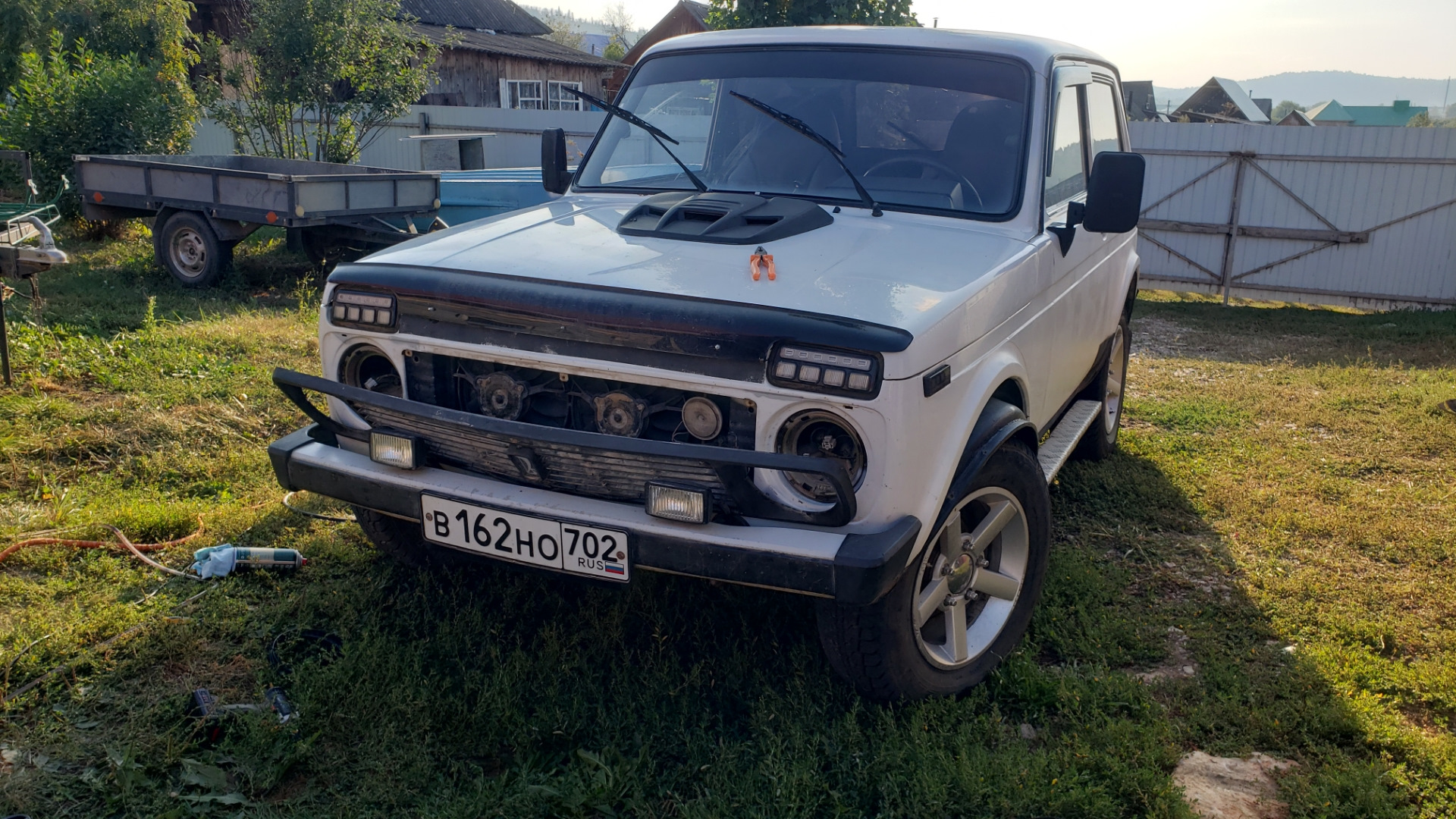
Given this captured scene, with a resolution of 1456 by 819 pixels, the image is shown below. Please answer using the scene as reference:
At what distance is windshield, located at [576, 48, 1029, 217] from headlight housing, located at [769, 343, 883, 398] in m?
1.31

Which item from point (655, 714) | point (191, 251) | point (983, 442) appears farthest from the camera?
point (191, 251)

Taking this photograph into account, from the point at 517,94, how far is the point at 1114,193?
84.0ft

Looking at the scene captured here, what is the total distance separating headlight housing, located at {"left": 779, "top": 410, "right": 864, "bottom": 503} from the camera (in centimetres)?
251

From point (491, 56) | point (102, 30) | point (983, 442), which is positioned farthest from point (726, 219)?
point (491, 56)

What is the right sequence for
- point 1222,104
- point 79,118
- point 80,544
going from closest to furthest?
point 80,544
point 79,118
point 1222,104

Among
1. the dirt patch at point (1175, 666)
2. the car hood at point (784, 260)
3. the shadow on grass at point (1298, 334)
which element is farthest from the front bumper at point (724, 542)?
the shadow on grass at point (1298, 334)

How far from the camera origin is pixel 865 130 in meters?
3.70

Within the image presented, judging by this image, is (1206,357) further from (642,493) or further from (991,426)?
(642,493)

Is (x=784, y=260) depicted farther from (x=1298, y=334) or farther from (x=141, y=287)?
(x=1298, y=334)

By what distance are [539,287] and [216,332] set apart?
5405 mm

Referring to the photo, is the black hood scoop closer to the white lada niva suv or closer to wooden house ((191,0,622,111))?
→ the white lada niva suv

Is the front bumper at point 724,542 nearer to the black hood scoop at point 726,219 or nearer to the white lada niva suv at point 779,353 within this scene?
the white lada niva suv at point 779,353

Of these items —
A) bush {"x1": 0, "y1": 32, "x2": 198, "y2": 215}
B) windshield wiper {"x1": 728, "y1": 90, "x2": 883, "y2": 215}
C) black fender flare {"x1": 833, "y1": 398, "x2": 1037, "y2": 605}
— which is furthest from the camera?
bush {"x1": 0, "y1": 32, "x2": 198, "y2": 215}

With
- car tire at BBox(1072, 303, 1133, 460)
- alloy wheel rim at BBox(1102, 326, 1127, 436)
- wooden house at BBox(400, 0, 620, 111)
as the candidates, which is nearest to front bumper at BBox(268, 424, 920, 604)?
car tire at BBox(1072, 303, 1133, 460)
